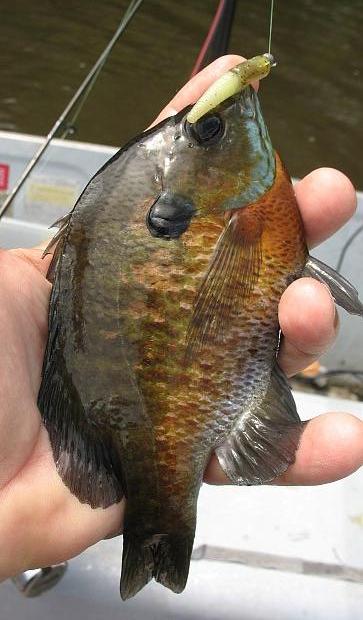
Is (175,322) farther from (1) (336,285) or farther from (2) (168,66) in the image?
(2) (168,66)

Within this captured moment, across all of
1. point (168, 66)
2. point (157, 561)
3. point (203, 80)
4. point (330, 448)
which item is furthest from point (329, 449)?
point (168, 66)

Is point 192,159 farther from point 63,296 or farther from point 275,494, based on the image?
point 275,494

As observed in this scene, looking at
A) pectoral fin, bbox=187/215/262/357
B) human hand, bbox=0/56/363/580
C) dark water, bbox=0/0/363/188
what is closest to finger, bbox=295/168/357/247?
human hand, bbox=0/56/363/580

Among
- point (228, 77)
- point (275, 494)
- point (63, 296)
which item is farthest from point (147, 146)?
point (275, 494)

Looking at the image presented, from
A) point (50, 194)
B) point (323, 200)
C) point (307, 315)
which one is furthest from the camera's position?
point (50, 194)

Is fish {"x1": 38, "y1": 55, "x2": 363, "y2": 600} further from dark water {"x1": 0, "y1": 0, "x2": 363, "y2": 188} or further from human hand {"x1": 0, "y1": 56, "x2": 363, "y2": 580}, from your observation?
dark water {"x1": 0, "y1": 0, "x2": 363, "y2": 188}

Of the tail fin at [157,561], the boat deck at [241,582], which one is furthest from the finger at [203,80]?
the boat deck at [241,582]
